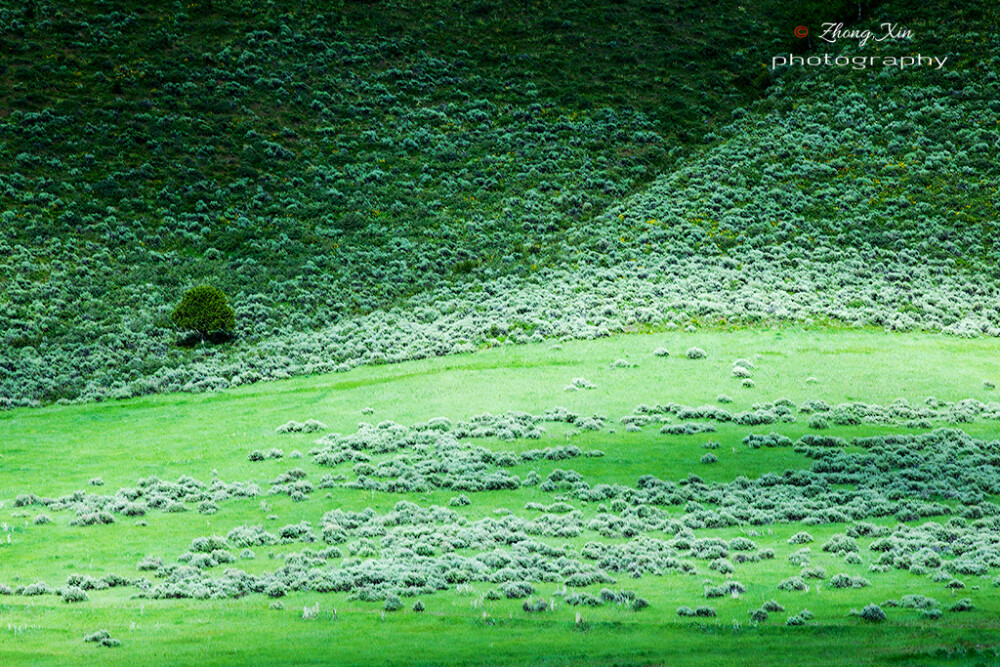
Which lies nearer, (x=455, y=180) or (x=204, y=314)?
(x=204, y=314)

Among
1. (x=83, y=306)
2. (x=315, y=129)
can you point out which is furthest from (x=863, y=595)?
(x=315, y=129)

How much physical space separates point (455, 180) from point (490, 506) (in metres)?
49.9

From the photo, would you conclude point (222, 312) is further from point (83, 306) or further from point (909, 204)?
point (909, 204)

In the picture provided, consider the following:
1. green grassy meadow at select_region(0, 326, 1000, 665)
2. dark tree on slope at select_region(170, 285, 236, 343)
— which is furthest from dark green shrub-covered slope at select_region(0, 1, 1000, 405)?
green grassy meadow at select_region(0, 326, 1000, 665)

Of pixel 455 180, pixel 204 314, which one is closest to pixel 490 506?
pixel 204 314

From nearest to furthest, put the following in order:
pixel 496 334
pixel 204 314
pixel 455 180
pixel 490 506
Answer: pixel 490 506 → pixel 496 334 → pixel 204 314 → pixel 455 180

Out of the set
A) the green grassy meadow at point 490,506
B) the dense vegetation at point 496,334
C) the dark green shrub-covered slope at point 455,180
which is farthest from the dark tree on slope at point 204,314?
the green grassy meadow at point 490,506

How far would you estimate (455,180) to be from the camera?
260ft

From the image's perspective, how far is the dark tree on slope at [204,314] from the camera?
56938 millimetres

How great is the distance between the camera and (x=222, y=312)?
57.4 m

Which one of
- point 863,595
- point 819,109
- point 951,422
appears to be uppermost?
point 819,109

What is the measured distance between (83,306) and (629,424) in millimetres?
33445

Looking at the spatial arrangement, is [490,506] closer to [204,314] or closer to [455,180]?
[204,314]

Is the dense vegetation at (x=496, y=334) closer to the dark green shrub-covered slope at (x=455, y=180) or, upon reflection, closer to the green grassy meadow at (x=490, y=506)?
the green grassy meadow at (x=490, y=506)
